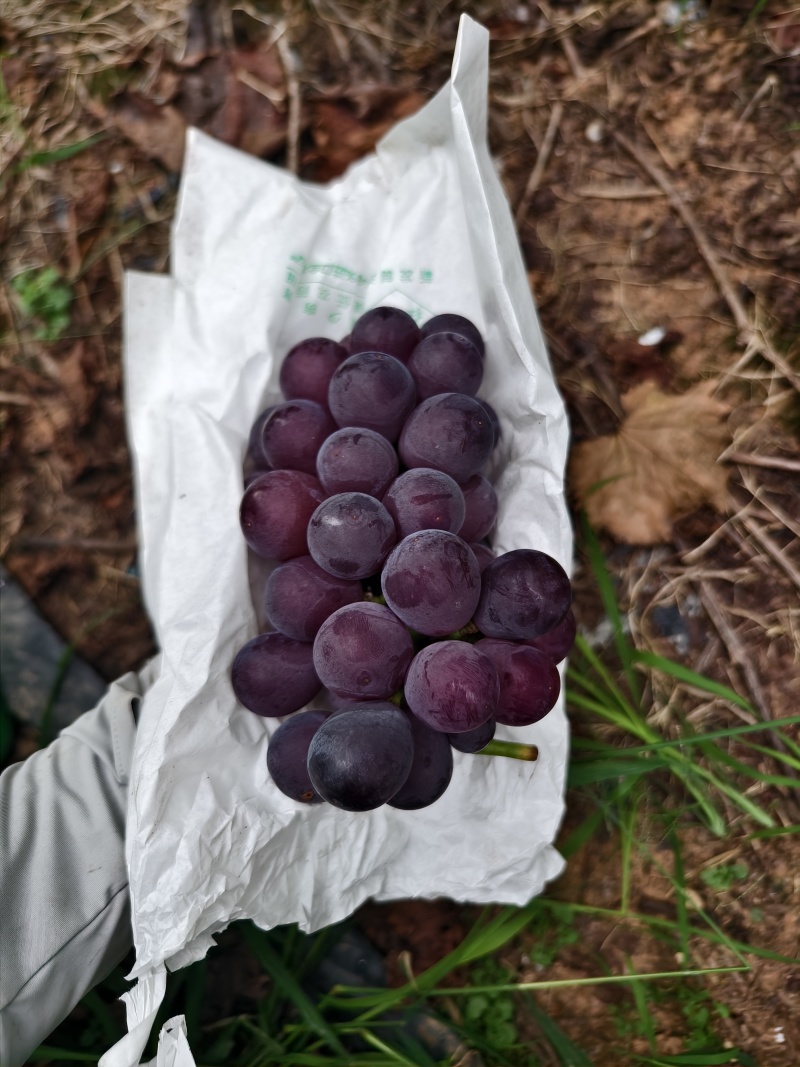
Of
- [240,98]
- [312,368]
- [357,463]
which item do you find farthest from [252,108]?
[357,463]

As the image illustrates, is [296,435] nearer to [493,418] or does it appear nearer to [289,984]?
[493,418]

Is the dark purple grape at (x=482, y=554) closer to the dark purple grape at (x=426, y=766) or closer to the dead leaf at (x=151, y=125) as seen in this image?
the dark purple grape at (x=426, y=766)

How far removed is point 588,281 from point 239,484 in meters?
0.74

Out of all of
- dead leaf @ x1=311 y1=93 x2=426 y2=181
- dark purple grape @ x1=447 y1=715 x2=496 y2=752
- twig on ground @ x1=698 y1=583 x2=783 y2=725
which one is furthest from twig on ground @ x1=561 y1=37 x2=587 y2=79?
dark purple grape @ x1=447 y1=715 x2=496 y2=752

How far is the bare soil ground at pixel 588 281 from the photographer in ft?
3.90

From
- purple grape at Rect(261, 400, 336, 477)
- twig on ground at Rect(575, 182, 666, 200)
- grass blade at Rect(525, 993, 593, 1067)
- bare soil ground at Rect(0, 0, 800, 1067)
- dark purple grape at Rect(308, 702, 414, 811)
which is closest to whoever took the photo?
dark purple grape at Rect(308, 702, 414, 811)

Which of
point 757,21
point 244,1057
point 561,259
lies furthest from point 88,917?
point 757,21

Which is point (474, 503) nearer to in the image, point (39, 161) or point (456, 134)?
point (456, 134)

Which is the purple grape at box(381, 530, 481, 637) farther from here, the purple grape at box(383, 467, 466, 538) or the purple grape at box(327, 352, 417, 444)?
the purple grape at box(327, 352, 417, 444)

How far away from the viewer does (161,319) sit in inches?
48.7

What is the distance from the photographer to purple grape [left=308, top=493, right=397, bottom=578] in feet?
2.76

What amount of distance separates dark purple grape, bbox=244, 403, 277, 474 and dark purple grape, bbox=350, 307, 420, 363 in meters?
0.17

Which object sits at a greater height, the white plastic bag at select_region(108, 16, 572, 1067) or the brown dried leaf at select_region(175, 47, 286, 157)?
the brown dried leaf at select_region(175, 47, 286, 157)

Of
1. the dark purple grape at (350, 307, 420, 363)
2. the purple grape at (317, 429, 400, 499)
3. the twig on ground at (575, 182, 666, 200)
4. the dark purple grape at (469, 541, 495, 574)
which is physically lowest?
the dark purple grape at (469, 541, 495, 574)
